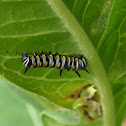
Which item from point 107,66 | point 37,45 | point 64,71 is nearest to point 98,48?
point 107,66

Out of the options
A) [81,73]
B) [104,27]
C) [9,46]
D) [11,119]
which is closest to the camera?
[9,46]

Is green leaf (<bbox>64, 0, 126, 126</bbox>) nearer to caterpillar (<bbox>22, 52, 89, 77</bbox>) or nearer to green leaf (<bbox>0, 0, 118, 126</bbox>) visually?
green leaf (<bbox>0, 0, 118, 126</bbox>)

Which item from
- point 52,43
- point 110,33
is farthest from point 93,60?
point 52,43

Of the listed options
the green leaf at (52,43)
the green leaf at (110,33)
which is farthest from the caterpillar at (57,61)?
the green leaf at (110,33)

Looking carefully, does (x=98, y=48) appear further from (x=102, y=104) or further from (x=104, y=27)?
(x=102, y=104)

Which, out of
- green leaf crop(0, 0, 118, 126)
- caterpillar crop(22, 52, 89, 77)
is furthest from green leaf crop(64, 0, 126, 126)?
caterpillar crop(22, 52, 89, 77)

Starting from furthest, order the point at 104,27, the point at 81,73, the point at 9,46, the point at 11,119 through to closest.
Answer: the point at 11,119
the point at 81,73
the point at 104,27
the point at 9,46

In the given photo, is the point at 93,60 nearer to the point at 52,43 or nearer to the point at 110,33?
the point at 110,33
